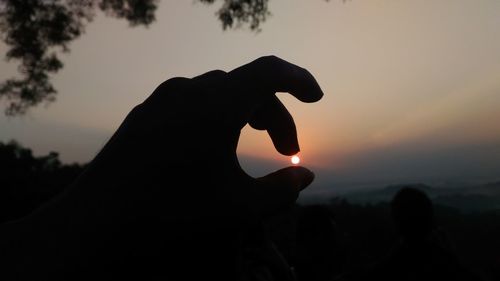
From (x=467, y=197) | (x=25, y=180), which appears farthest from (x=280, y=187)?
(x=467, y=197)

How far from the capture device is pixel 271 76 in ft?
3.01

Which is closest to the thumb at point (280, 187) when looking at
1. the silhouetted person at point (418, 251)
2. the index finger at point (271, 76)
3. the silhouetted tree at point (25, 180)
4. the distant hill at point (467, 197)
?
the index finger at point (271, 76)

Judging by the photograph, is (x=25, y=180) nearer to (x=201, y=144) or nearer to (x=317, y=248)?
(x=317, y=248)

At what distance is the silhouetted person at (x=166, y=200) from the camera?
77cm

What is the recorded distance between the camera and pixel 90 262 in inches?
29.9

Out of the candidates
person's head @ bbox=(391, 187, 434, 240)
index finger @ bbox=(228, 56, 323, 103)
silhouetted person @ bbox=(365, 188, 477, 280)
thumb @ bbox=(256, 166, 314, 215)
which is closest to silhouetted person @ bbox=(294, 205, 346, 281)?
silhouetted person @ bbox=(365, 188, 477, 280)

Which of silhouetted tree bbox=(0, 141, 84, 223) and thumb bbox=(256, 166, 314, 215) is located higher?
silhouetted tree bbox=(0, 141, 84, 223)

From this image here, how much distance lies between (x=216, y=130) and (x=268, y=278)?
124 centimetres

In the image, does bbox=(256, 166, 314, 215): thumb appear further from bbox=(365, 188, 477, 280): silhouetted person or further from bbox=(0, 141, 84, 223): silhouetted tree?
bbox=(0, 141, 84, 223): silhouetted tree

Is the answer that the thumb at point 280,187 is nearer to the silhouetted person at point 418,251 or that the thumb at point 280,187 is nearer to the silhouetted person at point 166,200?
the silhouetted person at point 166,200

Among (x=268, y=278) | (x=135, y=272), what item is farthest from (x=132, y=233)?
(x=268, y=278)

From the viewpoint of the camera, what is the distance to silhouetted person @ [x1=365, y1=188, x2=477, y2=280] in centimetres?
303

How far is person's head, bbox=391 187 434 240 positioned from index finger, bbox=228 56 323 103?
8.85 ft

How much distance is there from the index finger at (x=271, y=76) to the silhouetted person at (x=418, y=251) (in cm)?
267
